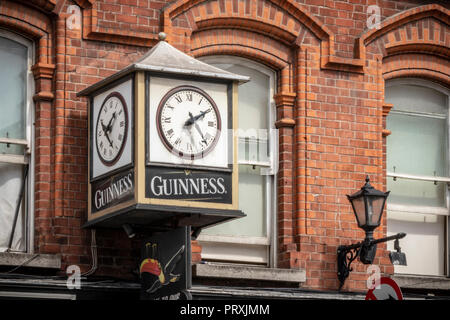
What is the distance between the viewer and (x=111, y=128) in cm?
1338

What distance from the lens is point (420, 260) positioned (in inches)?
611

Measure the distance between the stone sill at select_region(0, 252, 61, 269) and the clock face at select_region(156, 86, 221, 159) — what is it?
1614mm

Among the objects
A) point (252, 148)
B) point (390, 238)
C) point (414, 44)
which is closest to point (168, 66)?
point (252, 148)

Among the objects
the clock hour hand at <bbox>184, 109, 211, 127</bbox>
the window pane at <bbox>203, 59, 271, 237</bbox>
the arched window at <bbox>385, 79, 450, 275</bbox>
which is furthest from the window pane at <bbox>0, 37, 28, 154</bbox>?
the arched window at <bbox>385, 79, 450, 275</bbox>

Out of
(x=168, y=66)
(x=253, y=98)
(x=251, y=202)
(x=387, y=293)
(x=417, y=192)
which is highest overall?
(x=168, y=66)

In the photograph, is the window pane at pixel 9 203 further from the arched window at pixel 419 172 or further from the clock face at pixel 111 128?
the arched window at pixel 419 172

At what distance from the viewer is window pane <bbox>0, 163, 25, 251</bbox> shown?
13.9 m

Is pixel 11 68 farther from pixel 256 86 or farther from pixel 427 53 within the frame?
pixel 427 53

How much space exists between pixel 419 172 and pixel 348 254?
144 centimetres

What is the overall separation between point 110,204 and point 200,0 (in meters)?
2.75

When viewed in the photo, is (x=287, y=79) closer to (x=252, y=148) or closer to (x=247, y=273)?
(x=252, y=148)

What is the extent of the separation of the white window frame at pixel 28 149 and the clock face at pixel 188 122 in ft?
5.48

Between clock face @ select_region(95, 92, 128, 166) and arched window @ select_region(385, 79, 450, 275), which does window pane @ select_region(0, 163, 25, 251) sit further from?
arched window @ select_region(385, 79, 450, 275)

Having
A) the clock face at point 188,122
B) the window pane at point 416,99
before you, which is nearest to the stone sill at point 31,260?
the clock face at point 188,122
